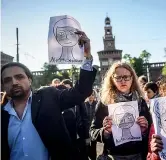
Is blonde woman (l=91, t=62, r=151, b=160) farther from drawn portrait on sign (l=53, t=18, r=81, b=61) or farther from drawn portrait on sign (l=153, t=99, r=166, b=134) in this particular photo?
drawn portrait on sign (l=53, t=18, r=81, b=61)

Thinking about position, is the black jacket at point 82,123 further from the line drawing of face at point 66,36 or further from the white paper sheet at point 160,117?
the white paper sheet at point 160,117

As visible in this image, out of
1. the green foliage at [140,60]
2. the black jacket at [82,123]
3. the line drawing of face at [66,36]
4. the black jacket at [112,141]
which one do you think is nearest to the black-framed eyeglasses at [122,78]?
the black jacket at [112,141]

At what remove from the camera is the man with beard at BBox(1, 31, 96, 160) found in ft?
6.79

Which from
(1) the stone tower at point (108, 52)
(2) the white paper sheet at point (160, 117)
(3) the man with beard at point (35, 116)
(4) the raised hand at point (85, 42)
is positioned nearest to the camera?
(2) the white paper sheet at point (160, 117)

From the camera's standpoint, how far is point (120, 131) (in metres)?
2.31

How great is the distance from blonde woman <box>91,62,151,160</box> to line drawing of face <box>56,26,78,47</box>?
489mm

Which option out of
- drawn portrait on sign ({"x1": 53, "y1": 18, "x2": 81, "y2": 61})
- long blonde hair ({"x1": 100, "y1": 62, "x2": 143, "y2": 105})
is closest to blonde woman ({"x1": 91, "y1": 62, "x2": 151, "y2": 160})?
long blonde hair ({"x1": 100, "y1": 62, "x2": 143, "y2": 105})

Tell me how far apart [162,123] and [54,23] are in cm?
138

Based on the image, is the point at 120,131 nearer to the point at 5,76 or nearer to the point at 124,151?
the point at 124,151

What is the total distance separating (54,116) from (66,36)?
0.82m

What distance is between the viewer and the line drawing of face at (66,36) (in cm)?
253

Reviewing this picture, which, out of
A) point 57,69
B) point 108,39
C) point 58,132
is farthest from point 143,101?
point 108,39

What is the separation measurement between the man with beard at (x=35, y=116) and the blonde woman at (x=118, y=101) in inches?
14.3

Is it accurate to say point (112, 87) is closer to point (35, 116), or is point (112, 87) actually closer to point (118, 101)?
point (118, 101)
